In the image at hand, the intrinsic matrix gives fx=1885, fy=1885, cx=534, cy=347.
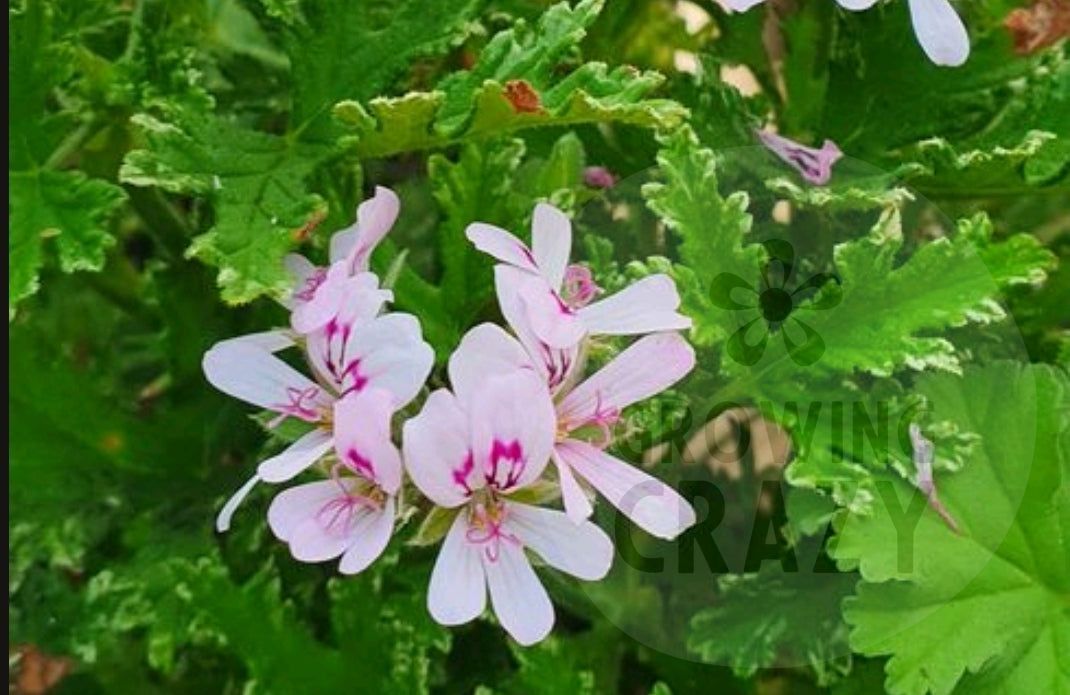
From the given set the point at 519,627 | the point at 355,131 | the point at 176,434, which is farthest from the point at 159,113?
the point at 519,627

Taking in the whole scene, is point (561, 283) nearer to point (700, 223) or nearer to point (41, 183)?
point (700, 223)

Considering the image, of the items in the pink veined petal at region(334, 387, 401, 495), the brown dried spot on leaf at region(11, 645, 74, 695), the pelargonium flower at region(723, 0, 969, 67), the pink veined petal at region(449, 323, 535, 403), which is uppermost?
the pelargonium flower at region(723, 0, 969, 67)

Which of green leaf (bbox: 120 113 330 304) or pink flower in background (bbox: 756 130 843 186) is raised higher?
pink flower in background (bbox: 756 130 843 186)

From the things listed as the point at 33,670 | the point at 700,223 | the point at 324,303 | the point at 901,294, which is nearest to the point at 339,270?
the point at 324,303

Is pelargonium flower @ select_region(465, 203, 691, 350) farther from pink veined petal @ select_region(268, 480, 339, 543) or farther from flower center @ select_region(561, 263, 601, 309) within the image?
pink veined petal @ select_region(268, 480, 339, 543)

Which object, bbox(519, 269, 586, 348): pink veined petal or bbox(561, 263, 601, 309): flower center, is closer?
bbox(519, 269, 586, 348): pink veined petal

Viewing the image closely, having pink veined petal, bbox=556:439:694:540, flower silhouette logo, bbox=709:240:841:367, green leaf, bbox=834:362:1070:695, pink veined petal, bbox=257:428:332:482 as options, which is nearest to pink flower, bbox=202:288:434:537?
pink veined petal, bbox=257:428:332:482

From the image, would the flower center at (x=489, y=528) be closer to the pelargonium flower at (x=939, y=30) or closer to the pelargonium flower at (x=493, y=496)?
the pelargonium flower at (x=493, y=496)

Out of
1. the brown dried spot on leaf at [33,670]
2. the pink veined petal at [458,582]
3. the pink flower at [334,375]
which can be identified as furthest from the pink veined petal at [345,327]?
the brown dried spot on leaf at [33,670]
